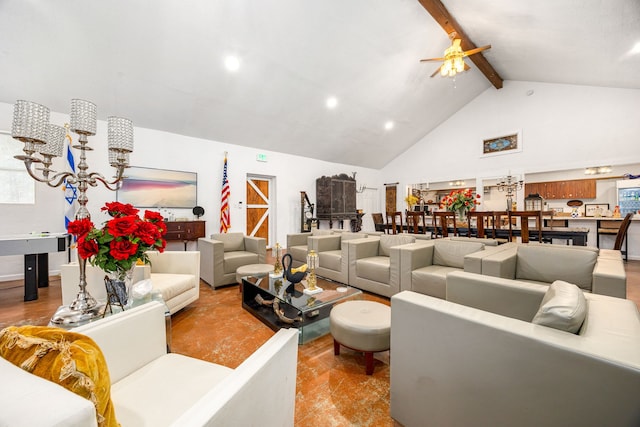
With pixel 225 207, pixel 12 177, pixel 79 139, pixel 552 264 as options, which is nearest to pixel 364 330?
pixel 552 264

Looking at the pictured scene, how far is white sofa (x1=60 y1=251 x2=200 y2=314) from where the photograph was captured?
2.05 metres

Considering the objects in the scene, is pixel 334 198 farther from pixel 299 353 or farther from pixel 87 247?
pixel 87 247

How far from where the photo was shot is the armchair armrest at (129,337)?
99 cm

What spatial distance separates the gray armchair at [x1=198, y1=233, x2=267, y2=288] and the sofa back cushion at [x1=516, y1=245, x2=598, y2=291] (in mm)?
3057

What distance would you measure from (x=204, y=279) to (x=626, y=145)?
8222mm

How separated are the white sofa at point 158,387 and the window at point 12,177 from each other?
434 cm

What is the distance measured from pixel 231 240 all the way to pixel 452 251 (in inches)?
124

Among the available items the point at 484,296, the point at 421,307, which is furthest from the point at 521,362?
the point at 484,296

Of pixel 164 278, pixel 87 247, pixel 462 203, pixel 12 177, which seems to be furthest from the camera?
pixel 462 203

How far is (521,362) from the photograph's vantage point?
887 mm

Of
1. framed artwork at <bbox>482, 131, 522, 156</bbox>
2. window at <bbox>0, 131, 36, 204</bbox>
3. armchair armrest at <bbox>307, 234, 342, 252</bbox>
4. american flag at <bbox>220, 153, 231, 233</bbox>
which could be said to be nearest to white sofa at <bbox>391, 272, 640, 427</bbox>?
armchair armrest at <bbox>307, 234, 342, 252</bbox>

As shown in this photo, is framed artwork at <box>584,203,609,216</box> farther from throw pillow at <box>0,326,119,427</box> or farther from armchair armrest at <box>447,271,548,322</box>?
throw pillow at <box>0,326,119,427</box>

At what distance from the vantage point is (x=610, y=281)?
173 centimetres

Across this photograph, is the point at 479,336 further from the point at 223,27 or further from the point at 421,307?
the point at 223,27
